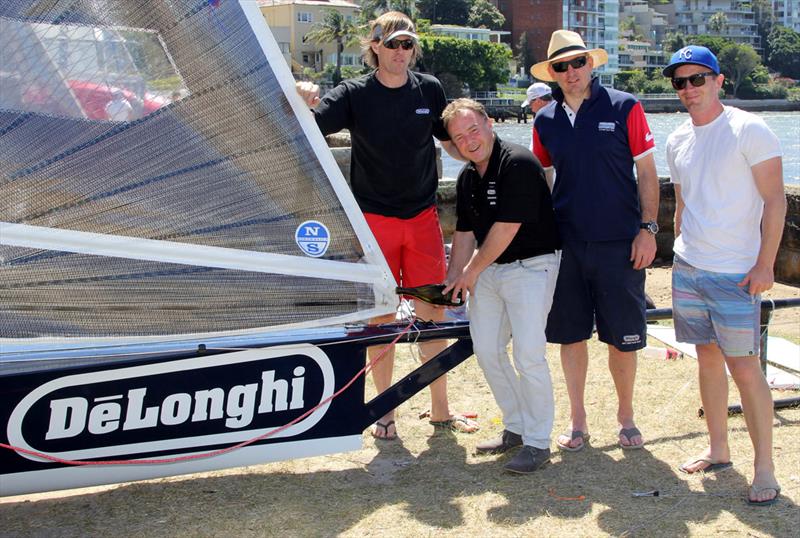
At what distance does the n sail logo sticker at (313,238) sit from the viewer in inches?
142

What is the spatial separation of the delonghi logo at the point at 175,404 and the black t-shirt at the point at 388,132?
0.95 meters

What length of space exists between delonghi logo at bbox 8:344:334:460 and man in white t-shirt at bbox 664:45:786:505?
150 centimetres

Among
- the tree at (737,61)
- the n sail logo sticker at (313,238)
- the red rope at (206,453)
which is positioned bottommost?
the red rope at (206,453)

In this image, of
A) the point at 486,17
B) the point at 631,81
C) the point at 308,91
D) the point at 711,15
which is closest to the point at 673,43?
the point at 711,15

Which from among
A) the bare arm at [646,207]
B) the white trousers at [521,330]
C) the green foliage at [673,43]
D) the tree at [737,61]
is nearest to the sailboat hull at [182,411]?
the white trousers at [521,330]

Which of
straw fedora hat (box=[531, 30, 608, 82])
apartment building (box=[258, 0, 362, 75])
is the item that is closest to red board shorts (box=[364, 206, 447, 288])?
straw fedora hat (box=[531, 30, 608, 82])

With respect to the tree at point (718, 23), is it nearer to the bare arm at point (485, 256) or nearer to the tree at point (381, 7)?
the tree at point (381, 7)

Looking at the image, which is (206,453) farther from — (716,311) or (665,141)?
(665,141)

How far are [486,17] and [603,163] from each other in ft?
373

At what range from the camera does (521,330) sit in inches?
155

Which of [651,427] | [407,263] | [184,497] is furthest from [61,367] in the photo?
[651,427]

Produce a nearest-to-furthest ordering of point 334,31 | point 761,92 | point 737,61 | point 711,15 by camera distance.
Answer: point 334,31
point 761,92
point 737,61
point 711,15

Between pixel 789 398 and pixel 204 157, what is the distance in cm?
316

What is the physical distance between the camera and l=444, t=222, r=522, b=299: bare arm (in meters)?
3.84
